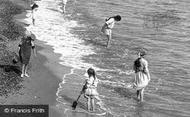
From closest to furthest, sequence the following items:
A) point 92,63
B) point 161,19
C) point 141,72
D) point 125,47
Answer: point 141,72, point 92,63, point 125,47, point 161,19

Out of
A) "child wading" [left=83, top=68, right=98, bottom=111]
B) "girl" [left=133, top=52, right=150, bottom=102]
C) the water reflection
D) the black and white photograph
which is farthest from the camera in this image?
the water reflection

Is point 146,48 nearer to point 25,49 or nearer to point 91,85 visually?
point 25,49

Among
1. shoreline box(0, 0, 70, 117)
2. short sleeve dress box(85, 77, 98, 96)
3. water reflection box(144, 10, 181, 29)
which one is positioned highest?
water reflection box(144, 10, 181, 29)

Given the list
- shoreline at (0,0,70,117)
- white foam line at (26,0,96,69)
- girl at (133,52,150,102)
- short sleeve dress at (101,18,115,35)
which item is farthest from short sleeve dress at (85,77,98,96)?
short sleeve dress at (101,18,115,35)

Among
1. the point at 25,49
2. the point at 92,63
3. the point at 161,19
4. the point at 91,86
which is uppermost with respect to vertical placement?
the point at 161,19

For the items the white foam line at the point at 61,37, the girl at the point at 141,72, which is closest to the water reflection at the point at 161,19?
the white foam line at the point at 61,37

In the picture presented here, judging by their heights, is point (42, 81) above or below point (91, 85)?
below

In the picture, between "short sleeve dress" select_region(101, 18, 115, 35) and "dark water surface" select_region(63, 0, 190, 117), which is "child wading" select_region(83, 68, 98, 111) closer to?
"dark water surface" select_region(63, 0, 190, 117)

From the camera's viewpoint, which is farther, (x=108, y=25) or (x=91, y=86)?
(x=108, y=25)

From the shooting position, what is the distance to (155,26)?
29.1 metres

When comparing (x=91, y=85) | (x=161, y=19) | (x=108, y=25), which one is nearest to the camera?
(x=91, y=85)

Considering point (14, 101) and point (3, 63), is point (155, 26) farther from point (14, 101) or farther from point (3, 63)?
point (14, 101)

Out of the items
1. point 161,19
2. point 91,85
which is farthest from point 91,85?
point 161,19

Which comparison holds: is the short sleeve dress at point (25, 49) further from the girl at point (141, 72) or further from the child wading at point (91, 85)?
the girl at point (141, 72)
